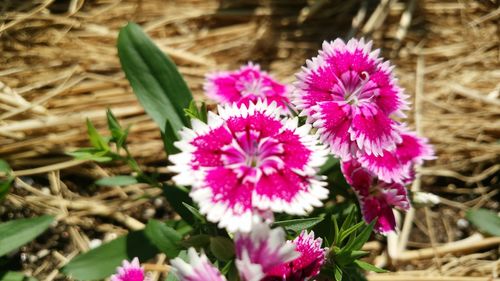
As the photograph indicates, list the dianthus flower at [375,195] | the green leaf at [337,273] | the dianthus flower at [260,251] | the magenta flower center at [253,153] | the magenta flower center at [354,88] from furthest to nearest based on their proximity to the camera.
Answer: the dianthus flower at [375,195]
the magenta flower center at [354,88]
the green leaf at [337,273]
the magenta flower center at [253,153]
the dianthus flower at [260,251]

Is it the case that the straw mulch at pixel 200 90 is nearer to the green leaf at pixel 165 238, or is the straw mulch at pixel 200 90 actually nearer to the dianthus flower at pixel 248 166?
the green leaf at pixel 165 238

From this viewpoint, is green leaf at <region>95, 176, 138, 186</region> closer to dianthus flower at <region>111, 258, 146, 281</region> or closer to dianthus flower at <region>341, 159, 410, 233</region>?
dianthus flower at <region>111, 258, 146, 281</region>

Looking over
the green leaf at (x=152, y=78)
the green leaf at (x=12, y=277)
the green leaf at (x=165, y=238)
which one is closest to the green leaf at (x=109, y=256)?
the green leaf at (x=12, y=277)

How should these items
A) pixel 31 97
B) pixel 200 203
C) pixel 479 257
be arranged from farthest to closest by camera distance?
pixel 31 97
pixel 479 257
pixel 200 203

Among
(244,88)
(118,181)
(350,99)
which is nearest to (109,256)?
(118,181)

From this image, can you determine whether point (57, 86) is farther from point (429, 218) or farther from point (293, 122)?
point (429, 218)

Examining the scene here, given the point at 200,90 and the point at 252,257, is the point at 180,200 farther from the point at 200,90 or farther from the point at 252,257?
the point at 200,90

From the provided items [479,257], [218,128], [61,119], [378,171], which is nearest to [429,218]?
[479,257]
